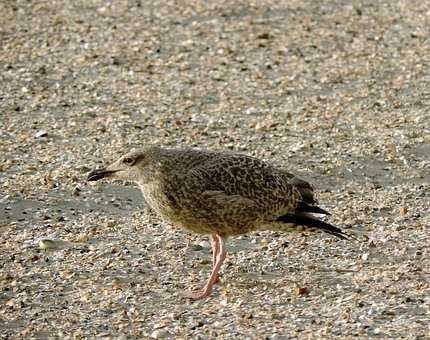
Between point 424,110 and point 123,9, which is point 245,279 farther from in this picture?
point 123,9

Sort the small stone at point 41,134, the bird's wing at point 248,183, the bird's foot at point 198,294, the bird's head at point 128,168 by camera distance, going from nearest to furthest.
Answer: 1. the bird's foot at point 198,294
2. the bird's wing at point 248,183
3. the bird's head at point 128,168
4. the small stone at point 41,134

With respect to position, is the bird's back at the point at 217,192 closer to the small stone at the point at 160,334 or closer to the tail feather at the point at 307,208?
the tail feather at the point at 307,208

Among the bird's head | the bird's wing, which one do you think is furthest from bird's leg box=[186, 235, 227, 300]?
the bird's head

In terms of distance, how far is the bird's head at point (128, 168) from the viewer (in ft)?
28.4

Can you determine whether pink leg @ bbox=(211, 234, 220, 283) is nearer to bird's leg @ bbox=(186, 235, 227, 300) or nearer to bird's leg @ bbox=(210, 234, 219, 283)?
bird's leg @ bbox=(210, 234, 219, 283)

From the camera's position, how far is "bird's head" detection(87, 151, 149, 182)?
28.4 ft

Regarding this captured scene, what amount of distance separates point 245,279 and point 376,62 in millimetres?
6703

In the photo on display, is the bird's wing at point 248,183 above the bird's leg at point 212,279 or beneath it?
above

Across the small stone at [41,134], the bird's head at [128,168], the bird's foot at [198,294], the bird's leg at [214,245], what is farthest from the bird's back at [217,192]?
the small stone at [41,134]

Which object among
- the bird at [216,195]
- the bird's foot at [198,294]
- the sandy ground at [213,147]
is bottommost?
the sandy ground at [213,147]

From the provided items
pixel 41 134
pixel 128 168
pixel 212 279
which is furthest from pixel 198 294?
pixel 41 134

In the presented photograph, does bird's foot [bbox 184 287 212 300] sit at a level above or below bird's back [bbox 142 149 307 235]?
below

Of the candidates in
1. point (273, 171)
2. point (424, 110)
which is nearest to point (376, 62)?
point (424, 110)

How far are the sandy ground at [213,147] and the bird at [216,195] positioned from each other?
416mm
